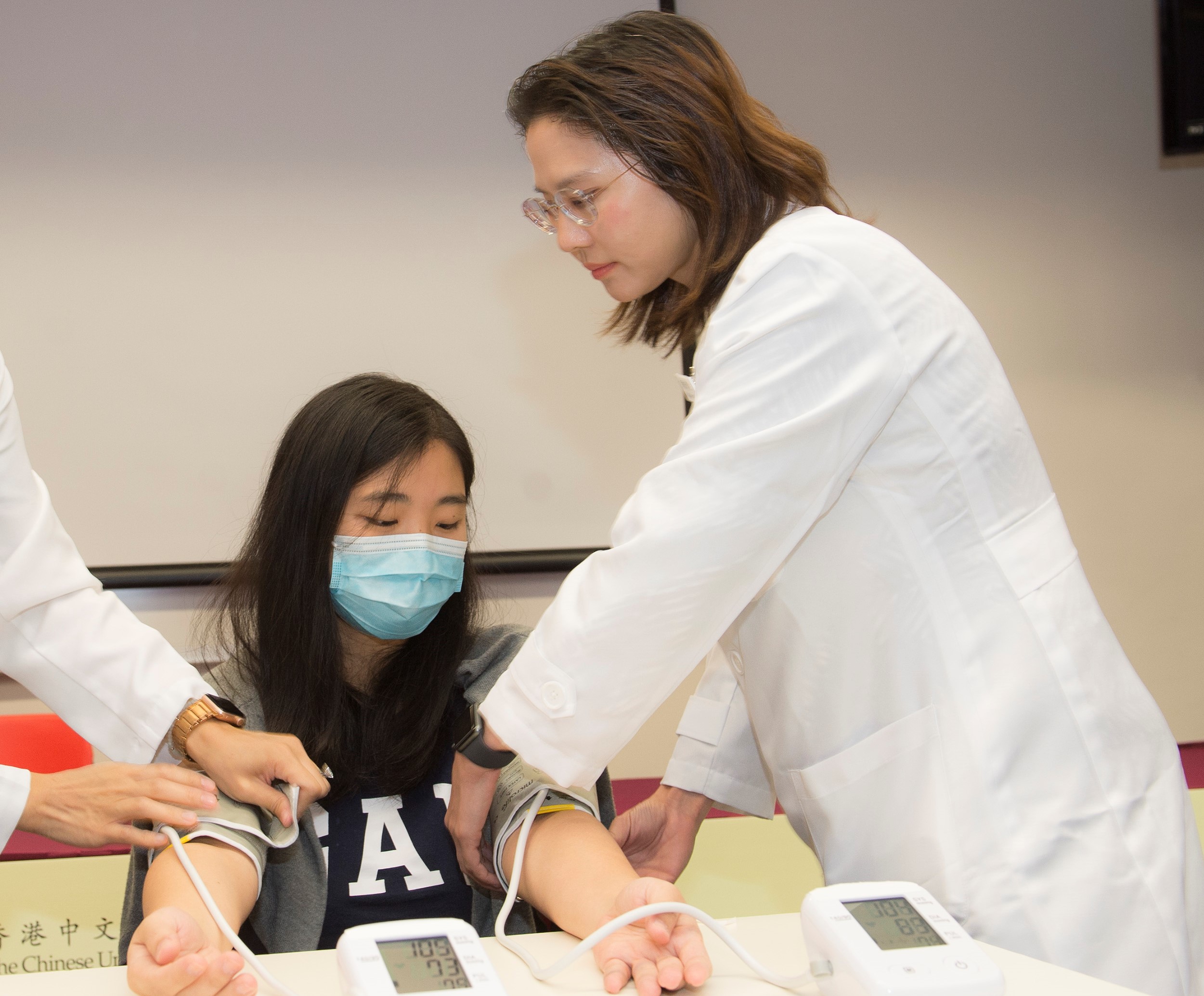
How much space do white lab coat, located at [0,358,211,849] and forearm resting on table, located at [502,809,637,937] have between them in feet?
1.48

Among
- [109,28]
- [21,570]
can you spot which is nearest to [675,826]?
[21,570]

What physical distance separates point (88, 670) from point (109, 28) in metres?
1.57

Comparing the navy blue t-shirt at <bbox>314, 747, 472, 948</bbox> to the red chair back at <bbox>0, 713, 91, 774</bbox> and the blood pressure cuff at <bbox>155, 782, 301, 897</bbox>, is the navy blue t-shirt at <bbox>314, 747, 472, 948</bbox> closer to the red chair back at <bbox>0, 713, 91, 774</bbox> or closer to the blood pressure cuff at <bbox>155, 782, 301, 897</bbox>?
the blood pressure cuff at <bbox>155, 782, 301, 897</bbox>

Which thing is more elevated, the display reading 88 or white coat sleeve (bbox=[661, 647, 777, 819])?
the display reading 88

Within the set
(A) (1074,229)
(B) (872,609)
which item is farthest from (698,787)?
(A) (1074,229)

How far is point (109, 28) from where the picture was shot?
7.41 ft

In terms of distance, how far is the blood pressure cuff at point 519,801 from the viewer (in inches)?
49.6

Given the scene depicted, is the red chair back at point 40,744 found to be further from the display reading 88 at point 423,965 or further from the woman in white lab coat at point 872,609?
the display reading 88 at point 423,965

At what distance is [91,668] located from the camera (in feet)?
4.39

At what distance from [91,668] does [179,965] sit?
0.66 m

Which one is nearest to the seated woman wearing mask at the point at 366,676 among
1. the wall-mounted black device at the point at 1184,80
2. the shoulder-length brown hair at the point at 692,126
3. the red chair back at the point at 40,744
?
the red chair back at the point at 40,744

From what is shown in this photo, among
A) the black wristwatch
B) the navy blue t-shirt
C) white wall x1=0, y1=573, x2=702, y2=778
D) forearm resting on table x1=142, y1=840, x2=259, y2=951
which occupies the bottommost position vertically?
white wall x1=0, y1=573, x2=702, y2=778

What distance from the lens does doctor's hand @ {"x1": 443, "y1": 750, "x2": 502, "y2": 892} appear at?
3.63ft

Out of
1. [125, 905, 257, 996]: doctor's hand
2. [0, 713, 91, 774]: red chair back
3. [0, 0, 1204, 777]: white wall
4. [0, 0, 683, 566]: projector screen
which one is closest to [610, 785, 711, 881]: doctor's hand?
[125, 905, 257, 996]: doctor's hand
